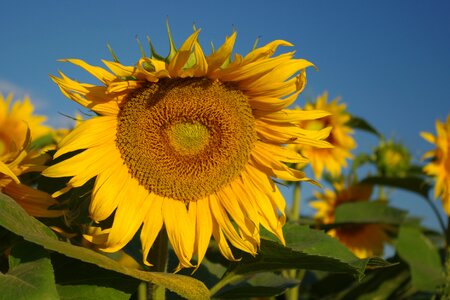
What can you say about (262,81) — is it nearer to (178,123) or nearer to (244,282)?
(178,123)

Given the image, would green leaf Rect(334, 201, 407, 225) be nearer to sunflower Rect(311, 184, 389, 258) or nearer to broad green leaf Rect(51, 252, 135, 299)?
sunflower Rect(311, 184, 389, 258)

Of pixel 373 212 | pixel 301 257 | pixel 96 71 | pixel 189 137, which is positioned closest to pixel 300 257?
pixel 301 257

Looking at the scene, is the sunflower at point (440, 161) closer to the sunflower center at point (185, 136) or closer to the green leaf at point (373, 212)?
the green leaf at point (373, 212)

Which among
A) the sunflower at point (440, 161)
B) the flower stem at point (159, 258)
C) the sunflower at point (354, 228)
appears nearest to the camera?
the flower stem at point (159, 258)

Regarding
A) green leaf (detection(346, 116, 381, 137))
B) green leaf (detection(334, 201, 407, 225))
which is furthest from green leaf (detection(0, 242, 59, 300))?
green leaf (detection(346, 116, 381, 137))

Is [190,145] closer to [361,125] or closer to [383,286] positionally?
[383,286]

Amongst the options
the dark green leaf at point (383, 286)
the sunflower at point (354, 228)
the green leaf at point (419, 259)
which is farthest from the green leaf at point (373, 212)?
the sunflower at point (354, 228)
